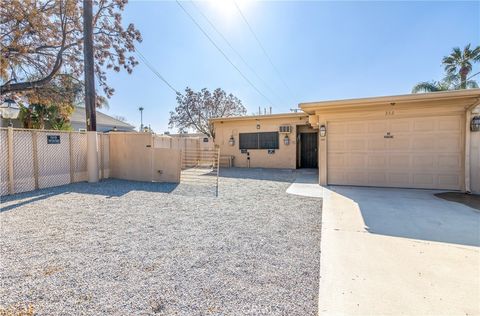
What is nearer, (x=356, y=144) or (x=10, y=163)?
(x=10, y=163)

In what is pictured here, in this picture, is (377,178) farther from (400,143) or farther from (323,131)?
(323,131)

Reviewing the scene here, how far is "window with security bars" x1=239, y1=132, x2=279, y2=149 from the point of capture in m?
13.3

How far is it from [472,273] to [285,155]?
1060 centimetres

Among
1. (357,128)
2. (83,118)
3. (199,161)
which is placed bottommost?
(199,161)

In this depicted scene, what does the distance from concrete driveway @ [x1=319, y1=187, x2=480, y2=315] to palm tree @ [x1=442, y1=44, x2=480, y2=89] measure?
46.7 ft

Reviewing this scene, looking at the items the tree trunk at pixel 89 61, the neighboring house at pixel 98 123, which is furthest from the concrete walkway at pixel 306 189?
the neighboring house at pixel 98 123

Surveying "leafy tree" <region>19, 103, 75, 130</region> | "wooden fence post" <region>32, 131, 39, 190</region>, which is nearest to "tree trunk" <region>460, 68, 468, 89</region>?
"wooden fence post" <region>32, 131, 39, 190</region>

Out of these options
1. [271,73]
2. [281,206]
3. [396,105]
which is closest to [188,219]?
[281,206]

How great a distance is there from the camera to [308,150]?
13469mm

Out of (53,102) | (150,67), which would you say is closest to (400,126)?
(150,67)

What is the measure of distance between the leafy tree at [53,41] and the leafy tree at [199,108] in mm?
9868

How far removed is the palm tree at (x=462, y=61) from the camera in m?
14.2

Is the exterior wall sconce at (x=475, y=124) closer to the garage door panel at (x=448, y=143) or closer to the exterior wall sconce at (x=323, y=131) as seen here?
the garage door panel at (x=448, y=143)

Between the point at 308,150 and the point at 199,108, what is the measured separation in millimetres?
12353
